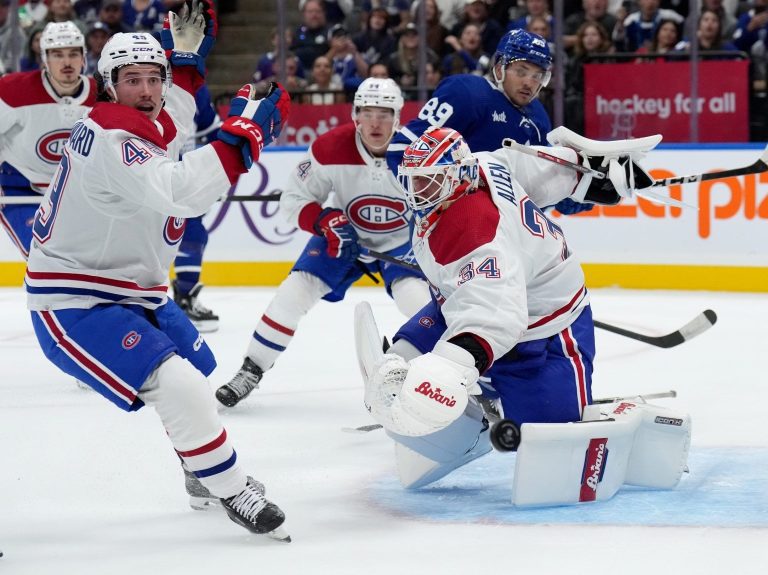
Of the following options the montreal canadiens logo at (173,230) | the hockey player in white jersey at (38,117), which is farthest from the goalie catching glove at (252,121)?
the hockey player in white jersey at (38,117)

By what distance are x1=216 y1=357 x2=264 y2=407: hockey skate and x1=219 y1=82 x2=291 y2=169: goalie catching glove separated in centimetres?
152

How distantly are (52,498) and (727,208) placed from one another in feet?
13.6

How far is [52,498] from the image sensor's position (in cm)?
322

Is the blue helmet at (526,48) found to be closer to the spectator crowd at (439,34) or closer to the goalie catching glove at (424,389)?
the goalie catching glove at (424,389)

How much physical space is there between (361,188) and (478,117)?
515 millimetres

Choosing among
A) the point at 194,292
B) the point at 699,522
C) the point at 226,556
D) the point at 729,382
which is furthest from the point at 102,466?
the point at 194,292

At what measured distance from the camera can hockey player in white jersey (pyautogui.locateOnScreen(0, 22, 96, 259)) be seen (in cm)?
496

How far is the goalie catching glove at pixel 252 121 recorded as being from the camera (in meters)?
2.69

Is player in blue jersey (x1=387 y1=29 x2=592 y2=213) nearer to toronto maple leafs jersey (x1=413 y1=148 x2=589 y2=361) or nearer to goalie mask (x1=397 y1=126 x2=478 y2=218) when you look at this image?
toronto maple leafs jersey (x1=413 y1=148 x2=589 y2=361)

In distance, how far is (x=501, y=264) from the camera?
2746 millimetres

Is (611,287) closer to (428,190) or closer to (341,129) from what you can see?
(341,129)

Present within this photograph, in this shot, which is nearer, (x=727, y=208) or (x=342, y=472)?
(x=342, y=472)

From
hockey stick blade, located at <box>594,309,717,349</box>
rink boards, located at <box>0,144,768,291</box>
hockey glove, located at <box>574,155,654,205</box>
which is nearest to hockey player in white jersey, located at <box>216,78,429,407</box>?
hockey stick blade, located at <box>594,309,717,349</box>

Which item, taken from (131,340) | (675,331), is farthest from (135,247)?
(675,331)
